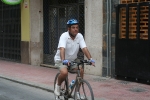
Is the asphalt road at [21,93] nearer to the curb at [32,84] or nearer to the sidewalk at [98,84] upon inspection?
the curb at [32,84]

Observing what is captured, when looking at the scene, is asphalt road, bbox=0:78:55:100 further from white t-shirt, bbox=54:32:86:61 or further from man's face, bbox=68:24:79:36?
man's face, bbox=68:24:79:36

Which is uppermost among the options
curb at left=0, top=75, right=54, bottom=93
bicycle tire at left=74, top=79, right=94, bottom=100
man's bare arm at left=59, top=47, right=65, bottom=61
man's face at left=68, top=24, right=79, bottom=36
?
man's face at left=68, top=24, right=79, bottom=36

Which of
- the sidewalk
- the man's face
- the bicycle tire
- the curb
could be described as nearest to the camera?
the bicycle tire

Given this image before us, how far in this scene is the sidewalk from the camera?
8.04 metres

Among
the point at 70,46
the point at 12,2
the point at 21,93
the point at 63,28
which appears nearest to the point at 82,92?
the point at 70,46

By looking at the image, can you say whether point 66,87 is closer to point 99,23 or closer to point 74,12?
point 99,23

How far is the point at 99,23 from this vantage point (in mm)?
10961

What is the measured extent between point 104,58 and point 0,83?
11.7 feet

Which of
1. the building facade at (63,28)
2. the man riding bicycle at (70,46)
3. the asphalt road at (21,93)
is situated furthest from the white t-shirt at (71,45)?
the building facade at (63,28)

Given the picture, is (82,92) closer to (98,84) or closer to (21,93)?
(21,93)

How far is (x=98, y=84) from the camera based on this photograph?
9.61 m

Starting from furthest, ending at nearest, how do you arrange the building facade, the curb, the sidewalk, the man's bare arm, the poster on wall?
1. the poster on wall
2. the building facade
3. the curb
4. the sidewalk
5. the man's bare arm

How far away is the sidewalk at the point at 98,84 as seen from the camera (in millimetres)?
8039

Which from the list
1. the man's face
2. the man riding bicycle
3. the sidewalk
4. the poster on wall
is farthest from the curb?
the poster on wall
